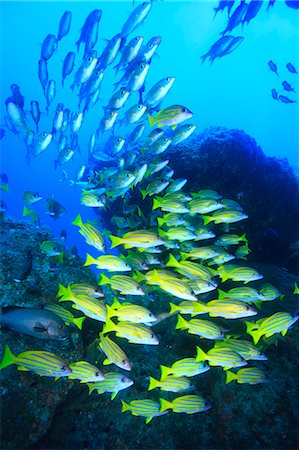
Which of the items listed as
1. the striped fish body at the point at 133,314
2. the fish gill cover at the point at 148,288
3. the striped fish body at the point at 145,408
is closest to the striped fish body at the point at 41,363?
the fish gill cover at the point at 148,288

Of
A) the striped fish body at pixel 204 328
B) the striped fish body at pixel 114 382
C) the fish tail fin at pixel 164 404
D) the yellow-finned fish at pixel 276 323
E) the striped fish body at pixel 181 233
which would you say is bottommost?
the fish tail fin at pixel 164 404

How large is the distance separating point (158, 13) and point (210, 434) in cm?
8013

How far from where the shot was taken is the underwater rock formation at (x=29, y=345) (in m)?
3.19

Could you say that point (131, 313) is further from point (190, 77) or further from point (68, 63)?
point (190, 77)

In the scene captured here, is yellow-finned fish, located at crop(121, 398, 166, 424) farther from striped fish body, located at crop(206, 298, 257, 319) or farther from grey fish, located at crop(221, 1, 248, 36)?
grey fish, located at crop(221, 1, 248, 36)

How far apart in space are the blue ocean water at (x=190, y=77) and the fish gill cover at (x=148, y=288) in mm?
60283

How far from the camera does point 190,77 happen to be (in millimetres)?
86812

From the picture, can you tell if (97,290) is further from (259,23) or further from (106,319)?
(259,23)

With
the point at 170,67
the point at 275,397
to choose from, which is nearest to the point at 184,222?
the point at 275,397

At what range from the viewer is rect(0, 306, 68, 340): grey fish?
330 centimetres

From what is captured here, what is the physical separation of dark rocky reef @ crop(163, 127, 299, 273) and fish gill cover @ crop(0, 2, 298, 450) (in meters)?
1.44

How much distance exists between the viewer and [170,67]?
8400 cm

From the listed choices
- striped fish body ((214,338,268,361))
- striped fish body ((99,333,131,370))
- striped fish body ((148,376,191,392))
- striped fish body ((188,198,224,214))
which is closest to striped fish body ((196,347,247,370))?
striped fish body ((214,338,268,361))

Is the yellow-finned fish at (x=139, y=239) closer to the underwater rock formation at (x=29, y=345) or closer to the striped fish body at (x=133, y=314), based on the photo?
the striped fish body at (x=133, y=314)
